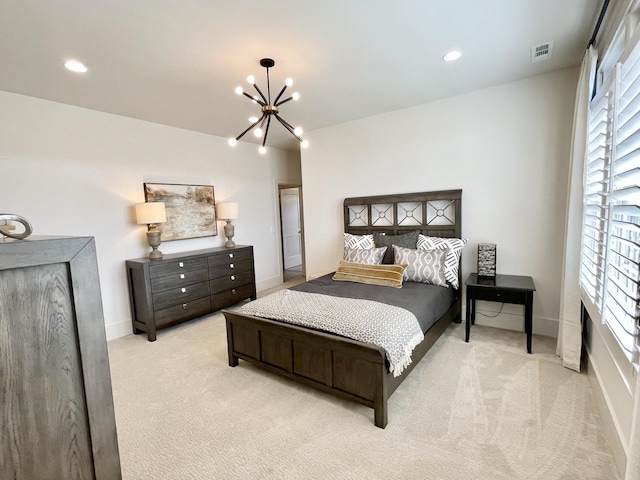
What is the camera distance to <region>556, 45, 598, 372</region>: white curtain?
2.51 m

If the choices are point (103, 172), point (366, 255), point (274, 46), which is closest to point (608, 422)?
point (366, 255)

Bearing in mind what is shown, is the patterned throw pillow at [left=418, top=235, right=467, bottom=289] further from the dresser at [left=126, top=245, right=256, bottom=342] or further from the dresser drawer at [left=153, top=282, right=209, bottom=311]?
the dresser drawer at [left=153, top=282, right=209, bottom=311]

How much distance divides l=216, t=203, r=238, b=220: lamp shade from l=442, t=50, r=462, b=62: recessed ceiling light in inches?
133

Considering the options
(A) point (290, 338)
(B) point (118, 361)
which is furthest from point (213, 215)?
(A) point (290, 338)

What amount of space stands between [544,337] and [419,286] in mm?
1482

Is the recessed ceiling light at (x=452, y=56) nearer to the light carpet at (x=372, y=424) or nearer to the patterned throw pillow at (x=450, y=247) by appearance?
the patterned throw pillow at (x=450, y=247)

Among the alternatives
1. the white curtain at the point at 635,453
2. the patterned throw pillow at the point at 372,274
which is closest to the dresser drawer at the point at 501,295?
the patterned throw pillow at the point at 372,274

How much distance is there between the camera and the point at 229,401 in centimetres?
235

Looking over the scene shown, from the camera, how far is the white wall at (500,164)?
315cm

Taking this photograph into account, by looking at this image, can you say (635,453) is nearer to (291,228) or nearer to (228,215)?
(228,215)

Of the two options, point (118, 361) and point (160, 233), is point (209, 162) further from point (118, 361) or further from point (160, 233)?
point (118, 361)

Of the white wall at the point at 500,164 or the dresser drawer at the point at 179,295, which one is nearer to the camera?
the white wall at the point at 500,164

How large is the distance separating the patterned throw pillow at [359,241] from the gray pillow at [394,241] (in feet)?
0.29

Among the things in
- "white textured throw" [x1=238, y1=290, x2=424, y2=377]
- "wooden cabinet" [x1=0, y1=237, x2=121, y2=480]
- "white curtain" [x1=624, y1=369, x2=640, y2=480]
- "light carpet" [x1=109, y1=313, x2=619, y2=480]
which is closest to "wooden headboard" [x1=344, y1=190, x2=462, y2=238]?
"light carpet" [x1=109, y1=313, x2=619, y2=480]
